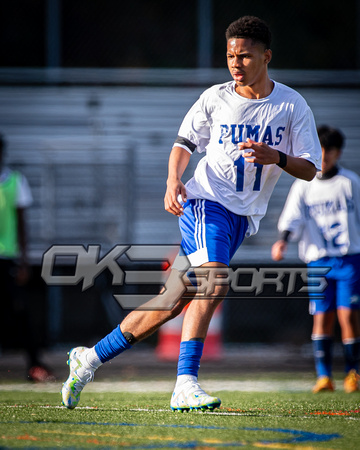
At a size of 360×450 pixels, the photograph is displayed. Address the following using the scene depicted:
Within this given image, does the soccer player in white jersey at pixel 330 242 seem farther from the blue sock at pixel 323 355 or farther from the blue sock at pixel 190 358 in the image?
the blue sock at pixel 190 358

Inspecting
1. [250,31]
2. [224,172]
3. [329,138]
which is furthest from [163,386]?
[250,31]

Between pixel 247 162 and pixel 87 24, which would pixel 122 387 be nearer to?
pixel 247 162

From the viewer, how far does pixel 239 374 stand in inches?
320

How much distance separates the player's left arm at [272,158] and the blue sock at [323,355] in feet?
8.36

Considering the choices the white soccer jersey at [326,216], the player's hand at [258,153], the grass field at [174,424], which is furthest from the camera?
the white soccer jersey at [326,216]

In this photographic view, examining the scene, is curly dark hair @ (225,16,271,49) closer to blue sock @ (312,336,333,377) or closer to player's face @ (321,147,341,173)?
player's face @ (321,147,341,173)

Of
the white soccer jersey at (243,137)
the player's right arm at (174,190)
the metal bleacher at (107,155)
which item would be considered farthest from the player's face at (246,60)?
the metal bleacher at (107,155)

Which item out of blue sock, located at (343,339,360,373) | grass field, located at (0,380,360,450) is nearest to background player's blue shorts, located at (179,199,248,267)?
grass field, located at (0,380,360,450)

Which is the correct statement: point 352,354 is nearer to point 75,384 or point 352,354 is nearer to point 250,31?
point 75,384

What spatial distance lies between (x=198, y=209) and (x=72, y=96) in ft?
28.2

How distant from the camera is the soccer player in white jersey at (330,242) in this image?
680cm

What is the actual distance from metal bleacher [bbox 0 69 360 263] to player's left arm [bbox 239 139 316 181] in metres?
7.53

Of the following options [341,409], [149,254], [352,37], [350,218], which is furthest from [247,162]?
[352,37]

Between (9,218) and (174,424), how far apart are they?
4.26 metres
